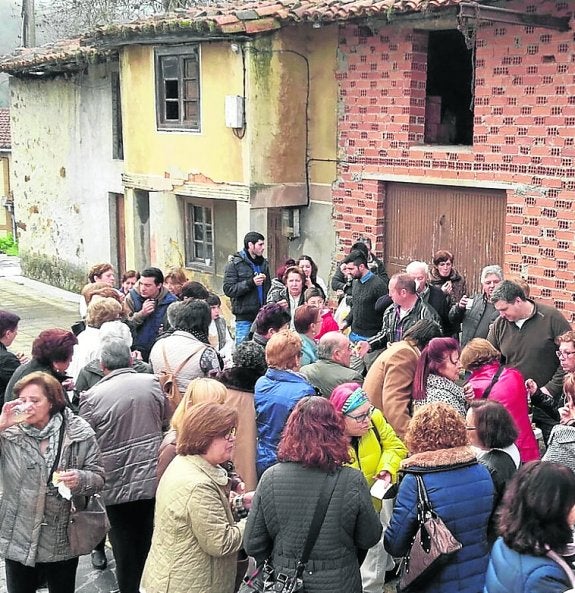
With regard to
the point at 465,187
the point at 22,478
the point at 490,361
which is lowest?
the point at 22,478

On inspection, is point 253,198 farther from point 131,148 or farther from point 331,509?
point 331,509

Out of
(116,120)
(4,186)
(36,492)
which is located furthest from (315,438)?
(4,186)

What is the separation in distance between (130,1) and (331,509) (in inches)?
1106

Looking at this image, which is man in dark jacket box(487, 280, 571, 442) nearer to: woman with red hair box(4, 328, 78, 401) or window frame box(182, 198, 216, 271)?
woman with red hair box(4, 328, 78, 401)

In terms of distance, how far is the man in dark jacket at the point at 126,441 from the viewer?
207 inches

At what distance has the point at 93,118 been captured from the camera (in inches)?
671

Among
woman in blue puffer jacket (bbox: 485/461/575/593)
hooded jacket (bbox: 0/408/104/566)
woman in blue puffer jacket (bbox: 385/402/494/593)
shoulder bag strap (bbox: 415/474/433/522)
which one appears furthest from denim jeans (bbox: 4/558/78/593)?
woman in blue puffer jacket (bbox: 485/461/575/593)

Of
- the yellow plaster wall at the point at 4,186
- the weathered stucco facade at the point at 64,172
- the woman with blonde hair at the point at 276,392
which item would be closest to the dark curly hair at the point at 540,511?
the woman with blonde hair at the point at 276,392

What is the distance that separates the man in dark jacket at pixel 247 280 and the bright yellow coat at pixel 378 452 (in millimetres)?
4789

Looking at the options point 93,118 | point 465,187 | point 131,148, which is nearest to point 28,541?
point 465,187

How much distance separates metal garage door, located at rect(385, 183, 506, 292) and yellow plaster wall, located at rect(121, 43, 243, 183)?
2.50 meters

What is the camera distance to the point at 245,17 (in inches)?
437

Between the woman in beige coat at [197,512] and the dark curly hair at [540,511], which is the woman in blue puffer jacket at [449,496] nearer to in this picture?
the dark curly hair at [540,511]

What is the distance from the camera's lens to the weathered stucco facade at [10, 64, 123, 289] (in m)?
17.0
